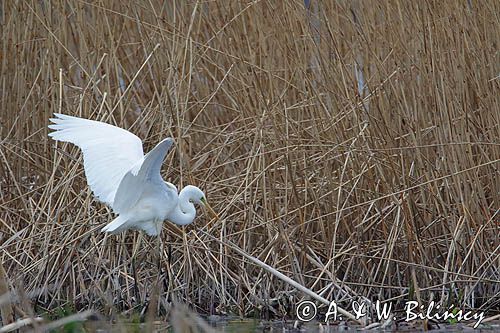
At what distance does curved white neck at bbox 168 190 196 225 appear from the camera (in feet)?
15.0

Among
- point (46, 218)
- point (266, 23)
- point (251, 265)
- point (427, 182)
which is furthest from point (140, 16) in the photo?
point (427, 182)

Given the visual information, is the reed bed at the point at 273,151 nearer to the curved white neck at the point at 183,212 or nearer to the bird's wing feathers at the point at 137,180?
the curved white neck at the point at 183,212

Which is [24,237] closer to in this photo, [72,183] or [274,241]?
[72,183]

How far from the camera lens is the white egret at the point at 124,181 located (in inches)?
174

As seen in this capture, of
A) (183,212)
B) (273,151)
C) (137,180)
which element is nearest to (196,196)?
(183,212)

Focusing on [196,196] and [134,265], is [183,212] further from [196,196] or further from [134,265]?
[134,265]

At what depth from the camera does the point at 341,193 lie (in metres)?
4.59

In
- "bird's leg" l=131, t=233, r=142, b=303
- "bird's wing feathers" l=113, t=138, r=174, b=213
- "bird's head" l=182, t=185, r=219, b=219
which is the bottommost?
"bird's leg" l=131, t=233, r=142, b=303

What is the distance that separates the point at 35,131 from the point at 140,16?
0.83 m

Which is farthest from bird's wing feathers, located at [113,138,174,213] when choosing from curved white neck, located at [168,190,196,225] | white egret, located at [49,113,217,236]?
curved white neck, located at [168,190,196,225]

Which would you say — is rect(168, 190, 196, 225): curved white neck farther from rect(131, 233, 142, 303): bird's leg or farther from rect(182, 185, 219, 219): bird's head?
rect(131, 233, 142, 303): bird's leg

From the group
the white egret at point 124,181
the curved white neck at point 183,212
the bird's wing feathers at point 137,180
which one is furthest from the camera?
the curved white neck at point 183,212

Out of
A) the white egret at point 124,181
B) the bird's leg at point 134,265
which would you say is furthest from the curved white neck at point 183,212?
the bird's leg at point 134,265

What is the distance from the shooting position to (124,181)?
4379 mm
